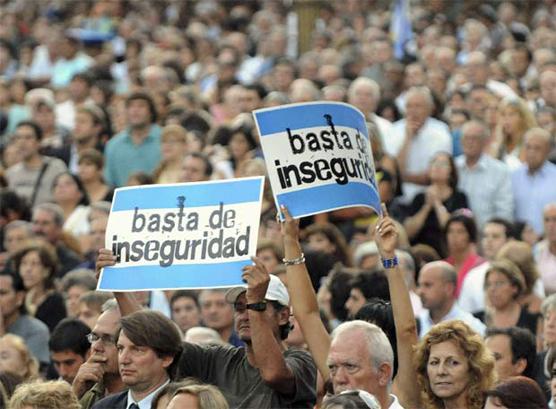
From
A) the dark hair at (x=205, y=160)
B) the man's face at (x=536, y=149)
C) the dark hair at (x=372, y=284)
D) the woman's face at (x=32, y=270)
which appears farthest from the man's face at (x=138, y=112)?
the dark hair at (x=372, y=284)

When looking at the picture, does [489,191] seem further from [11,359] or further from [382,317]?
[382,317]

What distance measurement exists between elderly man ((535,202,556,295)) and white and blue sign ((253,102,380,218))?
14.7 ft

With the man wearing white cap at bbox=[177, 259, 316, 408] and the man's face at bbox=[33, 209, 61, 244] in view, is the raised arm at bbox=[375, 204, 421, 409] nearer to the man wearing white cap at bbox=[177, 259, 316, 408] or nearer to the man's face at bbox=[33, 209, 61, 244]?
the man wearing white cap at bbox=[177, 259, 316, 408]

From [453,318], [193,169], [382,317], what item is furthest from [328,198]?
[193,169]

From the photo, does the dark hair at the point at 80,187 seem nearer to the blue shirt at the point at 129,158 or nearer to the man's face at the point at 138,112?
the blue shirt at the point at 129,158

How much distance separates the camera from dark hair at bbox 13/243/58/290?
41.7 feet

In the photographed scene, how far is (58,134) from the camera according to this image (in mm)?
18469

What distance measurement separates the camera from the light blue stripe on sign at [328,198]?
27.9 feet

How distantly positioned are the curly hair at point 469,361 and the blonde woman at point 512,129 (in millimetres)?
7807

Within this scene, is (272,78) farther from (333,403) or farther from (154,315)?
(333,403)

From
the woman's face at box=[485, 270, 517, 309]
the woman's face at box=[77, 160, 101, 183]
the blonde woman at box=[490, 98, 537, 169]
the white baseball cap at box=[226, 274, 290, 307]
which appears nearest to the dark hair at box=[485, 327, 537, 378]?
the white baseball cap at box=[226, 274, 290, 307]

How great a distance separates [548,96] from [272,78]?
4.21 meters

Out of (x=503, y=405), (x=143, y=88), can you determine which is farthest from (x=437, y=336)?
(x=143, y=88)

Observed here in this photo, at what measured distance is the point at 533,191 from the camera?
14961 millimetres
